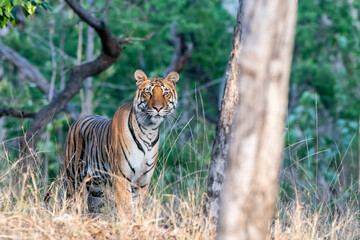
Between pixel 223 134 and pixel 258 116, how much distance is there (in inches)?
50.5

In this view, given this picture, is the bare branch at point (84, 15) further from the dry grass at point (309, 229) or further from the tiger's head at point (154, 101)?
the dry grass at point (309, 229)

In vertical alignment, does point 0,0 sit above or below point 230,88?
above

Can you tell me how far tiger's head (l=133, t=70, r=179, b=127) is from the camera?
5844 millimetres

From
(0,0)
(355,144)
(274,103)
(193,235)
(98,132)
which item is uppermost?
(0,0)

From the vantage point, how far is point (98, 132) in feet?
21.0

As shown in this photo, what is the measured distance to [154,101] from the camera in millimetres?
5844

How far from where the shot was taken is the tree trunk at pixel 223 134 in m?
4.35

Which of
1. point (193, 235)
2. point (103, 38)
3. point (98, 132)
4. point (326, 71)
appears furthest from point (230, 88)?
point (326, 71)

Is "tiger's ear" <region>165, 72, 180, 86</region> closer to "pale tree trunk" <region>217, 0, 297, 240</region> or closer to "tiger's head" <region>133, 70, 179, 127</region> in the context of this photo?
"tiger's head" <region>133, 70, 179, 127</region>

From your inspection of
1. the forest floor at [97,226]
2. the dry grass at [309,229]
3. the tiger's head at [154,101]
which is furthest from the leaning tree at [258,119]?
the tiger's head at [154,101]

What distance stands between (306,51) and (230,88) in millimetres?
16521

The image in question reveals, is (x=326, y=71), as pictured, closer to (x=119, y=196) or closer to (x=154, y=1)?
(x=154, y=1)

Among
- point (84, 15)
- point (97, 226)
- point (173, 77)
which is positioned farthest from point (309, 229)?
point (84, 15)

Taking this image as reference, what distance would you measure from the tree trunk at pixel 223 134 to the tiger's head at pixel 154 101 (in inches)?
59.1
